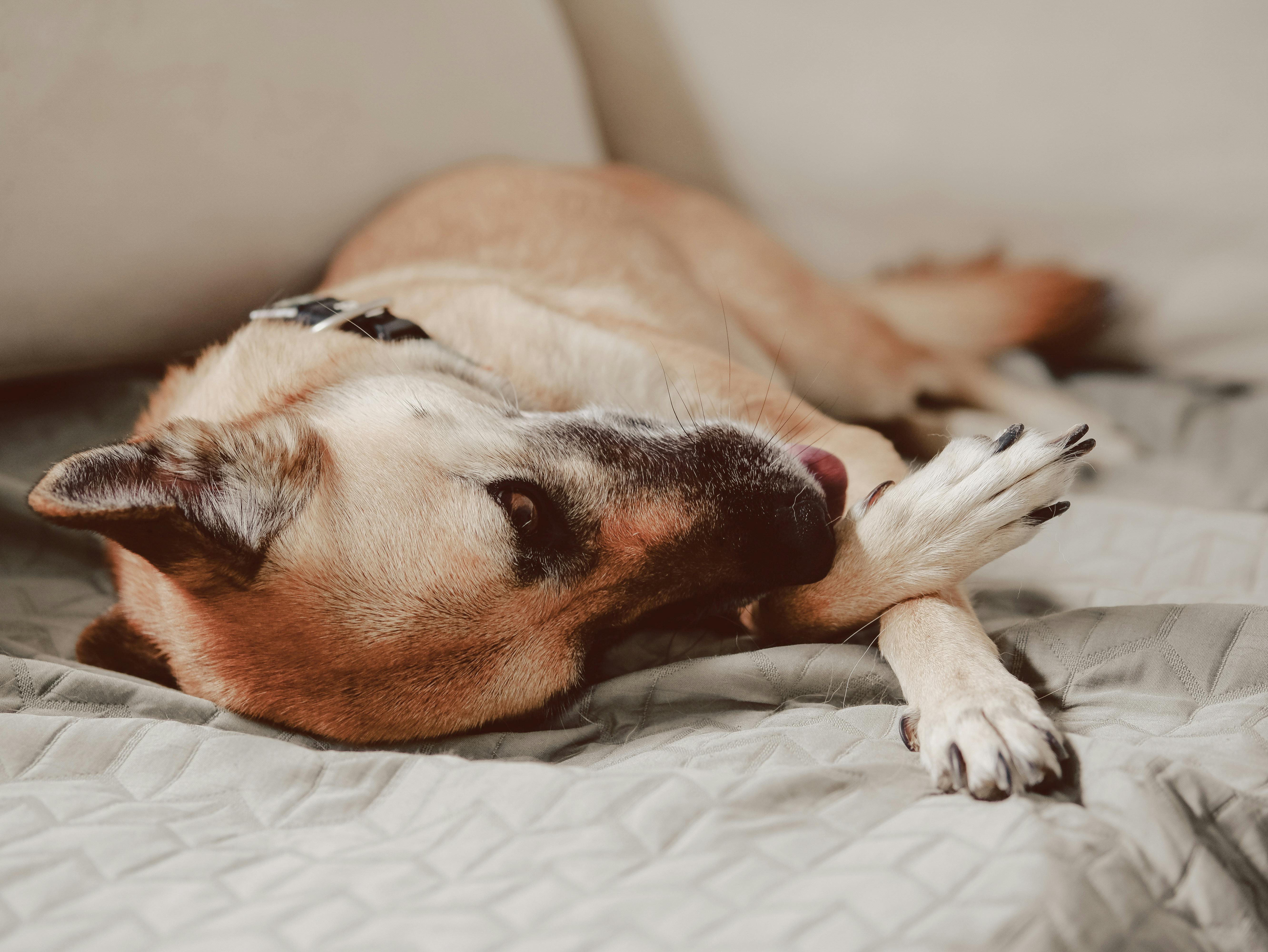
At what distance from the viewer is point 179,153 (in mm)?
1559

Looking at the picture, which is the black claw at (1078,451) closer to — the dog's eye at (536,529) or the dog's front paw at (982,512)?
the dog's front paw at (982,512)

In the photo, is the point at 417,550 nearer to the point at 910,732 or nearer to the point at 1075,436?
the point at 910,732

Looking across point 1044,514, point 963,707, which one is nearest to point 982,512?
point 1044,514

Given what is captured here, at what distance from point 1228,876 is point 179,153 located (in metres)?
1.79

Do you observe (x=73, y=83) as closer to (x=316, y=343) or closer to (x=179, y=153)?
(x=179, y=153)

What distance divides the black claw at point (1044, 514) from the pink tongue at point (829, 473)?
0.25 metres

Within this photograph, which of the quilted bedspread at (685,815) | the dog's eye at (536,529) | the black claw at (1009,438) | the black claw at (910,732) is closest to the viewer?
the quilted bedspread at (685,815)

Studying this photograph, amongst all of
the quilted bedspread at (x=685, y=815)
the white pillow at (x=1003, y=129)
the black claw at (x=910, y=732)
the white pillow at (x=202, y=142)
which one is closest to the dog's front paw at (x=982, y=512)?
the quilted bedspread at (x=685, y=815)

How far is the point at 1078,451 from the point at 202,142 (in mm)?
1545

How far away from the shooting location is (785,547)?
1117mm

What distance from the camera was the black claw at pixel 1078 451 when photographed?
1118 mm

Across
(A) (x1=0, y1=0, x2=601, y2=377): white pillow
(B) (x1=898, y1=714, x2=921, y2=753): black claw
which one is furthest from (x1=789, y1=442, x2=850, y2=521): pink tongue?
(A) (x1=0, y1=0, x2=601, y2=377): white pillow

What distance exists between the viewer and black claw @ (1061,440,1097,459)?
1.12 m

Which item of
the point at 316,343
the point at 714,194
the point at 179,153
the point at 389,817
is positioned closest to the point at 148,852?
the point at 389,817
